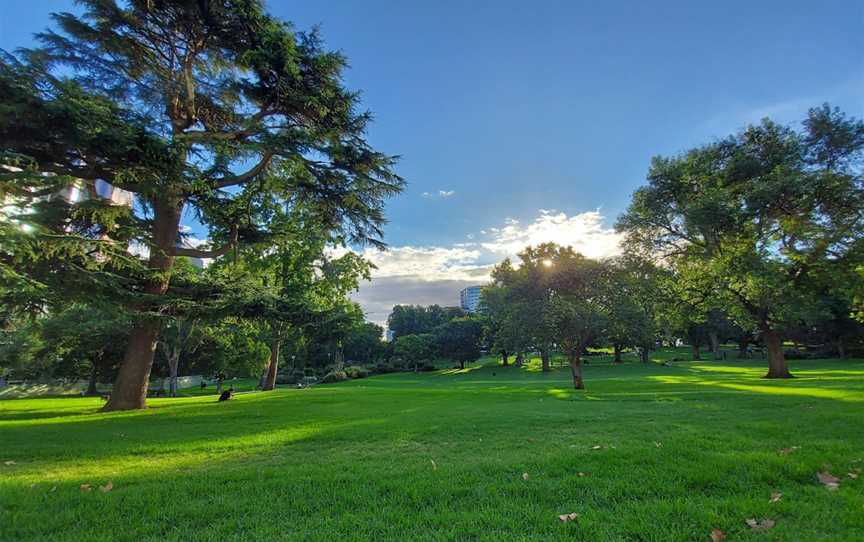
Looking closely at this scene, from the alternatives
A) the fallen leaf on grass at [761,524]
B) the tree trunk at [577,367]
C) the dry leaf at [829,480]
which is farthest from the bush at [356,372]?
the fallen leaf on grass at [761,524]

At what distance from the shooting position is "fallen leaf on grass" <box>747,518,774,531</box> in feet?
10.6

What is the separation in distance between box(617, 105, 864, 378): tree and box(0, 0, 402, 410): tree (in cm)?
1653

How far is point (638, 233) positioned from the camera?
79.4 feet

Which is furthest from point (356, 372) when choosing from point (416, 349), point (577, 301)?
point (577, 301)

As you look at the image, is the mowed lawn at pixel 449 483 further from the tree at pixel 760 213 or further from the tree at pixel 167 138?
the tree at pixel 760 213

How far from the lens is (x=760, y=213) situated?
18875 millimetres

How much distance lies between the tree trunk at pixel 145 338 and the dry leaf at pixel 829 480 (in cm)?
1508

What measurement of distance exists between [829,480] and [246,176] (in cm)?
1524

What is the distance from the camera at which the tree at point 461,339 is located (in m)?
61.5

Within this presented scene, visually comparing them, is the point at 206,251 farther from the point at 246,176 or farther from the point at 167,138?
the point at 167,138

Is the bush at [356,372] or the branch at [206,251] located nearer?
the branch at [206,251]

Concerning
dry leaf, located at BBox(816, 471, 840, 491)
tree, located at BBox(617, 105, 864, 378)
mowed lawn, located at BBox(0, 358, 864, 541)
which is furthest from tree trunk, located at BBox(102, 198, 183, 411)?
tree, located at BBox(617, 105, 864, 378)

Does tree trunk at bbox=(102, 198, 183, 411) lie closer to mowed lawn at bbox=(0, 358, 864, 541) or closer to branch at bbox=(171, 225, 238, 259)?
branch at bbox=(171, 225, 238, 259)

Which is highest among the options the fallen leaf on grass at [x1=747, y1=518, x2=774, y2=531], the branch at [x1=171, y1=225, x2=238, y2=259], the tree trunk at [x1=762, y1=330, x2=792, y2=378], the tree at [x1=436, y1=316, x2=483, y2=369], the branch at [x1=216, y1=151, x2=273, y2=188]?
the branch at [x1=216, y1=151, x2=273, y2=188]
